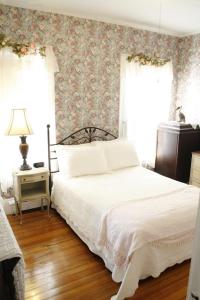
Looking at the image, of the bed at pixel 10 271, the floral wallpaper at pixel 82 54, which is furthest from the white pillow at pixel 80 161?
the bed at pixel 10 271

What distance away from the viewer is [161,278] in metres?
2.15

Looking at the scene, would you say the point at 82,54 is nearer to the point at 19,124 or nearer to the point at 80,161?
the point at 19,124

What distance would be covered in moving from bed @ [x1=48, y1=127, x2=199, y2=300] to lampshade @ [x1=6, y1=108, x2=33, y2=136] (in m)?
0.59

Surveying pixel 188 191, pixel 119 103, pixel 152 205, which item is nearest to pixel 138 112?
pixel 119 103

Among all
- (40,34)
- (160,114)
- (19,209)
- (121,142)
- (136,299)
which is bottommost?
(136,299)

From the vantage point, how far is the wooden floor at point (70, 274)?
1976 mm

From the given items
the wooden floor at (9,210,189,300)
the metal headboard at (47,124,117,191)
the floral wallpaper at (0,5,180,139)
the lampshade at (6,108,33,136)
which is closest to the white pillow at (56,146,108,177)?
the metal headboard at (47,124,117,191)

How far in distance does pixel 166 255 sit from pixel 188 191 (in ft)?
2.81

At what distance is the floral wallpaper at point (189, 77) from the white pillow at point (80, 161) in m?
2.00

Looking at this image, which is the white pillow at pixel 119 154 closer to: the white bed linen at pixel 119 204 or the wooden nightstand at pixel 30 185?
the white bed linen at pixel 119 204

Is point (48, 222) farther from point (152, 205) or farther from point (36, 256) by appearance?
point (152, 205)

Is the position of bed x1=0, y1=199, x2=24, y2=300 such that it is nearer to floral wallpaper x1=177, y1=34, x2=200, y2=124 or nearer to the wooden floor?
the wooden floor

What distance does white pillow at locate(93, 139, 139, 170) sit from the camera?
11.3 feet

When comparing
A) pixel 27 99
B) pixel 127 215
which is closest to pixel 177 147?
pixel 127 215
